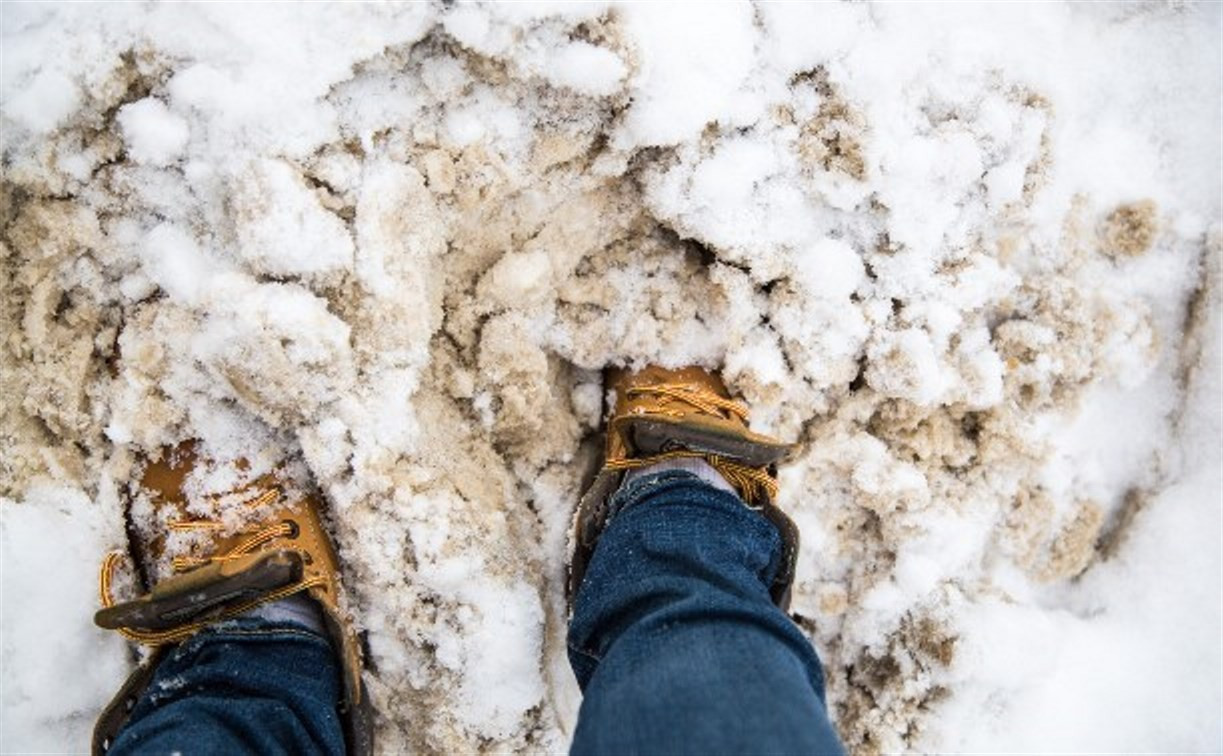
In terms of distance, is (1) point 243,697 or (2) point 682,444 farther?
(2) point 682,444

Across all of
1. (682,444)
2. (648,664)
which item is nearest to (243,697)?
(648,664)

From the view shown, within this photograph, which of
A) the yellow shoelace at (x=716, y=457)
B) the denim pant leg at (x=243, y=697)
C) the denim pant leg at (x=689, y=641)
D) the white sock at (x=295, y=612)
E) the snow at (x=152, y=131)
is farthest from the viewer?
the yellow shoelace at (x=716, y=457)

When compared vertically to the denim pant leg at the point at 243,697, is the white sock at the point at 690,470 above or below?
above

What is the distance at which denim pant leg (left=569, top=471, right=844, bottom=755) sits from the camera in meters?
1.03

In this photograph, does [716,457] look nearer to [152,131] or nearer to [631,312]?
[631,312]

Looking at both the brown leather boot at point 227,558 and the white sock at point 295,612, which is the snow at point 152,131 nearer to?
the brown leather boot at point 227,558

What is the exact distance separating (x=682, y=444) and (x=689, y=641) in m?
0.50

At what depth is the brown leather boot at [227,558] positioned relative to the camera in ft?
4.50

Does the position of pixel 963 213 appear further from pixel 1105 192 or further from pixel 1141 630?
pixel 1141 630

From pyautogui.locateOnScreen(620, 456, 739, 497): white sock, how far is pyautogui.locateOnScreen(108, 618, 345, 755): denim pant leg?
0.59 m

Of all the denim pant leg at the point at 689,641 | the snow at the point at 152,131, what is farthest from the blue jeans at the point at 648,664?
the snow at the point at 152,131

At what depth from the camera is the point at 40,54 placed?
126 centimetres

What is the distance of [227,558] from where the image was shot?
1444 mm

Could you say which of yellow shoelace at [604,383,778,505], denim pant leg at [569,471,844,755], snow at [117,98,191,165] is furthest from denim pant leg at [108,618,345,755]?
snow at [117,98,191,165]
